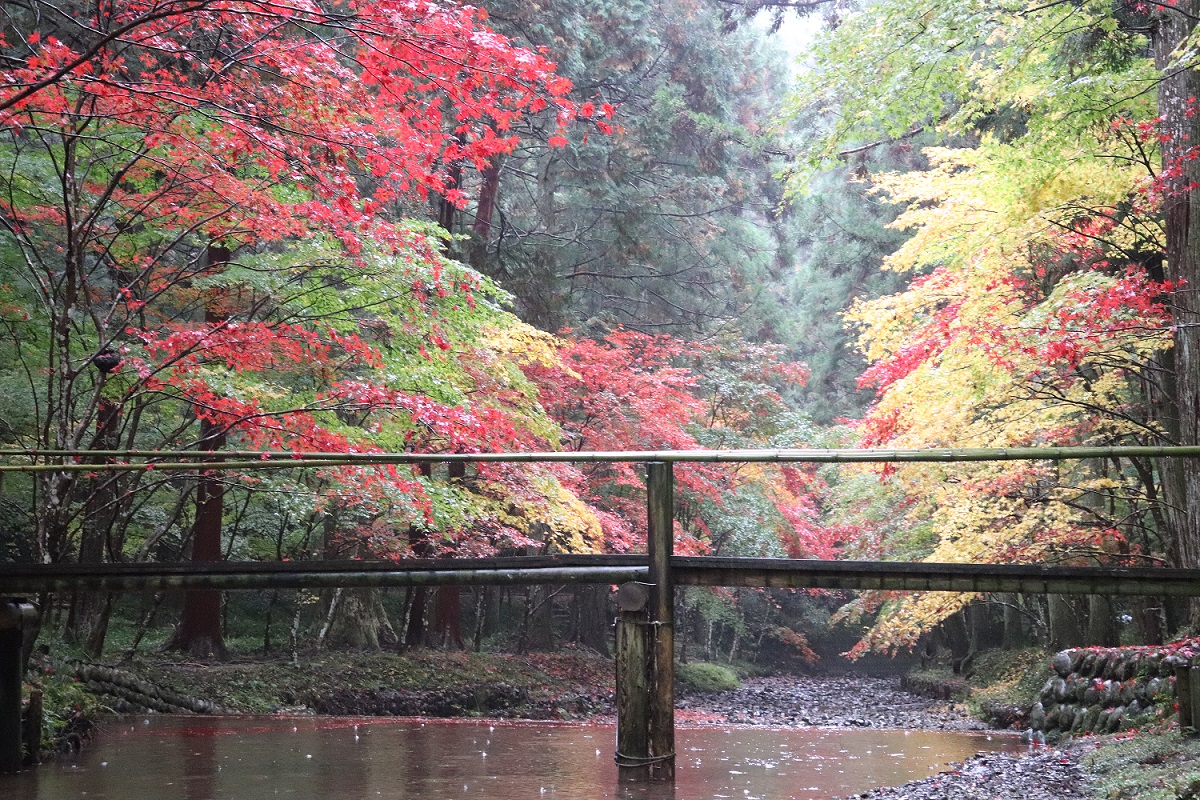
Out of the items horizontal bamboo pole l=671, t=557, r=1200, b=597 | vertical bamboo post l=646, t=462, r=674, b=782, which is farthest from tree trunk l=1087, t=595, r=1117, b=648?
vertical bamboo post l=646, t=462, r=674, b=782

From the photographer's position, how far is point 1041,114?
7879 mm

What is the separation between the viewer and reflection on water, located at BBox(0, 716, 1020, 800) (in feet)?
17.2

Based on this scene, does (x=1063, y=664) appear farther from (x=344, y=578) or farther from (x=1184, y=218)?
(x=344, y=578)

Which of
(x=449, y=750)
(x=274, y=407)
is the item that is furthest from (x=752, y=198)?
(x=449, y=750)

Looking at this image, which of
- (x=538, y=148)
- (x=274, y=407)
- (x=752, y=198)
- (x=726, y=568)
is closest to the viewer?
(x=726, y=568)

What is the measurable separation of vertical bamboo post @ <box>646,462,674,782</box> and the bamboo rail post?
0.14ft

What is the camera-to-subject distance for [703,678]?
1842 centimetres

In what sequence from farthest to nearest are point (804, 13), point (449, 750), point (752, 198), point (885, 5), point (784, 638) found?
point (784, 638) → point (752, 198) → point (804, 13) → point (885, 5) → point (449, 750)

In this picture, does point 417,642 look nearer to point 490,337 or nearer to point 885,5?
point 490,337

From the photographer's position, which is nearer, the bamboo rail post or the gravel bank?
the bamboo rail post

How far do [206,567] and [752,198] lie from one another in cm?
1815

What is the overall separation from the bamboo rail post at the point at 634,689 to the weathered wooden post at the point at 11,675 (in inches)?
134

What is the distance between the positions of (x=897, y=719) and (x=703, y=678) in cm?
525

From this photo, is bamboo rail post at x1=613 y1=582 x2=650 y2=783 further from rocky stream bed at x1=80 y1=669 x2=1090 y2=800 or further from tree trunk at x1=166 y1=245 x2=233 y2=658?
tree trunk at x1=166 y1=245 x2=233 y2=658
